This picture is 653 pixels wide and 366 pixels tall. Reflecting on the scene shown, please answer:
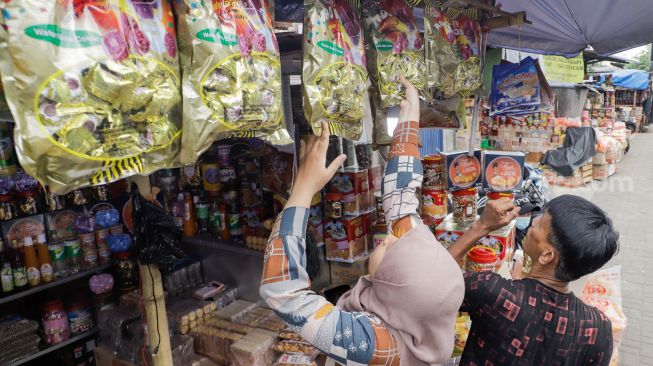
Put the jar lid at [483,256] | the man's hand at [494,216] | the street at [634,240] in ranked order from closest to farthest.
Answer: the man's hand at [494,216], the jar lid at [483,256], the street at [634,240]

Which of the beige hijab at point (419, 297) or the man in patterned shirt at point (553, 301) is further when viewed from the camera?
the man in patterned shirt at point (553, 301)

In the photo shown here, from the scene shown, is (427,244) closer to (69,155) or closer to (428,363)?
(428,363)

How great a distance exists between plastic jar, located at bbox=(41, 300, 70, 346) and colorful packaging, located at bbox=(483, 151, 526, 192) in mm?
3035

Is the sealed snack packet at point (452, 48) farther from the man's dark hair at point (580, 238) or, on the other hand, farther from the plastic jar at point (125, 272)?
the plastic jar at point (125, 272)

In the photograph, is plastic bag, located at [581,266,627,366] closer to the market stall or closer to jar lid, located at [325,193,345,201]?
the market stall

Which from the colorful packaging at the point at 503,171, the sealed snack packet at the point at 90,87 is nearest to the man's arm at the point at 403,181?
the sealed snack packet at the point at 90,87

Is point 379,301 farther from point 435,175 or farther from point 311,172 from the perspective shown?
point 435,175

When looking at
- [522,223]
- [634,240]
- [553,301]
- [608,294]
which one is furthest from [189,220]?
[634,240]

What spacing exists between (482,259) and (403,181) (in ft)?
3.38

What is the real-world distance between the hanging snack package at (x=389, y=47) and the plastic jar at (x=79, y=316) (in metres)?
2.76

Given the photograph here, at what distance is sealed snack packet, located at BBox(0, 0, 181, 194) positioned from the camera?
2.53 ft

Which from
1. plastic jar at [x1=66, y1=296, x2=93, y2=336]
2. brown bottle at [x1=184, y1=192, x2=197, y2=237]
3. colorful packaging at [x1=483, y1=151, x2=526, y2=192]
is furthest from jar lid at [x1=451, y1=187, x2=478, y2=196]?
plastic jar at [x1=66, y1=296, x2=93, y2=336]

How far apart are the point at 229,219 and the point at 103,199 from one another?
954mm

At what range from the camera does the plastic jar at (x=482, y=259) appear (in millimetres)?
2053
